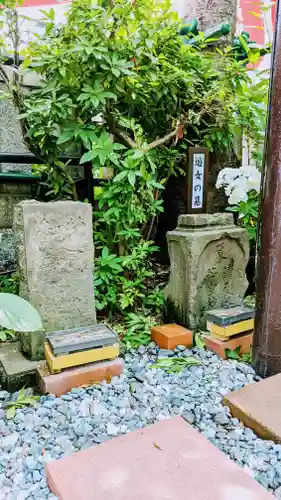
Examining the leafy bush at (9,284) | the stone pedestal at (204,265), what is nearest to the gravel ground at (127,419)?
the stone pedestal at (204,265)

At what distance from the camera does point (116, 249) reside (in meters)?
2.78

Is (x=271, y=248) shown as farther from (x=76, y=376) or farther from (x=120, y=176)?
(x=76, y=376)

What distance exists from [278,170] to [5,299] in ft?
4.90

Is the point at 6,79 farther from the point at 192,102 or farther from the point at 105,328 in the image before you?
the point at 105,328

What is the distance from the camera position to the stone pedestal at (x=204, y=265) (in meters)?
2.53

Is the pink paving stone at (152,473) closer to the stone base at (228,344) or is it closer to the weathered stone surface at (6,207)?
the stone base at (228,344)

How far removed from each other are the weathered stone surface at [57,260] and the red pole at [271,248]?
105cm

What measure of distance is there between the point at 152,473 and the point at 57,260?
4.31ft

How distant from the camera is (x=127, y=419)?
1.72m

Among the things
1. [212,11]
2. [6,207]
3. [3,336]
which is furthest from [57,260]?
[212,11]

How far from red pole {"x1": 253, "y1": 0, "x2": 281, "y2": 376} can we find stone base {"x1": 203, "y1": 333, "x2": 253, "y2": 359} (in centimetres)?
27

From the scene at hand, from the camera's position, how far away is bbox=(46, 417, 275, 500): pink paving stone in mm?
1170

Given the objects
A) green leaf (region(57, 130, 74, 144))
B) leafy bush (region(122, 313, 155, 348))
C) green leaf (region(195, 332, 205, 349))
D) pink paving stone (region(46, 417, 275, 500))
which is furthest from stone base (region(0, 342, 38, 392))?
green leaf (region(57, 130, 74, 144))

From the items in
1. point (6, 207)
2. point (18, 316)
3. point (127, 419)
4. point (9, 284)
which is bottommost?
point (127, 419)
